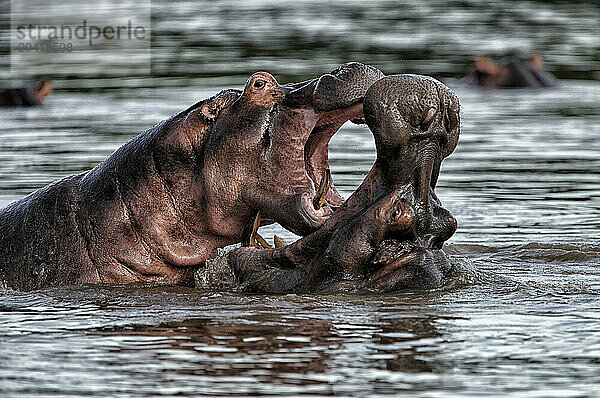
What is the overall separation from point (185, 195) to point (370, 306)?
1049mm

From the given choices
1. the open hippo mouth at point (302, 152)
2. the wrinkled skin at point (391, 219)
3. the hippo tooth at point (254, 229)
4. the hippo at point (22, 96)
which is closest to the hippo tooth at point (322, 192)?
the open hippo mouth at point (302, 152)

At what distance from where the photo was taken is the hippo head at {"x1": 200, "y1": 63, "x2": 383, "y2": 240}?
5.44 metres

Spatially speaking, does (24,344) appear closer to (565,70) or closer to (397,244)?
(397,244)

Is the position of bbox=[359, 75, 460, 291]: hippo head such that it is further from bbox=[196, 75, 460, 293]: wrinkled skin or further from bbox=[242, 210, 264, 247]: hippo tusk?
bbox=[242, 210, 264, 247]: hippo tusk

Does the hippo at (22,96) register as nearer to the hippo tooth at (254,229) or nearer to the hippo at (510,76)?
the hippo at (510,76)

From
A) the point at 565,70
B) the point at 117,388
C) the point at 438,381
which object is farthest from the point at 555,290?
the point at 565,70

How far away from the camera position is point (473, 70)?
1691cm

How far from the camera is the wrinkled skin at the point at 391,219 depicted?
5.00 m

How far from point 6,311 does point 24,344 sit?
0.68 meters

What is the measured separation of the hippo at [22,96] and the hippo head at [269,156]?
33.5 feet

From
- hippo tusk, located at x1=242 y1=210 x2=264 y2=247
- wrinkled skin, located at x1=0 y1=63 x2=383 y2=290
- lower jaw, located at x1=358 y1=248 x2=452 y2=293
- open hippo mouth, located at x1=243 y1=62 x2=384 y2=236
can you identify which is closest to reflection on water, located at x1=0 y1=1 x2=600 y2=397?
lower jaw, located at x1=358 y1=248 x2=452 y2=293

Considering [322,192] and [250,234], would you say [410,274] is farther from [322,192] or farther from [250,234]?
[250,234]

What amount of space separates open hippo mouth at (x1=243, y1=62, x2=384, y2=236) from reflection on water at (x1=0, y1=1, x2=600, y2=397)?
0.38 meters

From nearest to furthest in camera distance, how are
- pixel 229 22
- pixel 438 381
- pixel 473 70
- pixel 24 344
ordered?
pixel 438 381 → pixel 24 344 → pixel 473 70 → pixel 229 22
